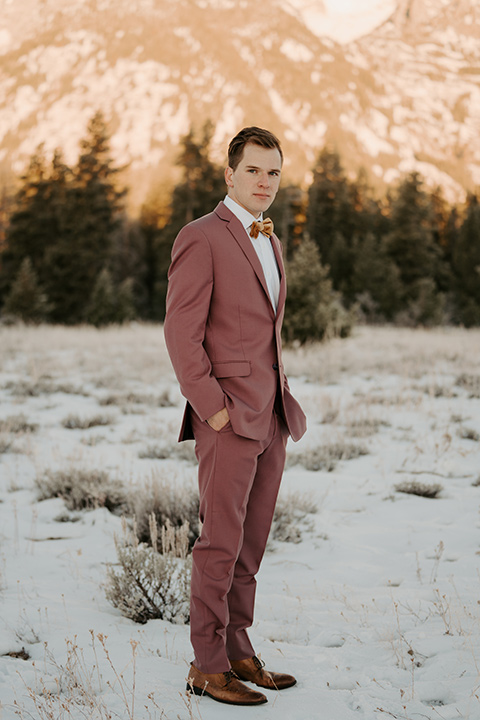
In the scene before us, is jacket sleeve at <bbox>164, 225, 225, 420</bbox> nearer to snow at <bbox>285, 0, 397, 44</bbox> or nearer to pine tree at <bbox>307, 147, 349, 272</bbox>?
pine tree at <bbox>307, 147, 349, 272</bbox>

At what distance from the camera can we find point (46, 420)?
26.0ft

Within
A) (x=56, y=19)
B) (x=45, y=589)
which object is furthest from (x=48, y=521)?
(x=56, y=19)

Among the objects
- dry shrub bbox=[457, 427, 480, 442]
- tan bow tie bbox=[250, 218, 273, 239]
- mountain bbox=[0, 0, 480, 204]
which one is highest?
mountain bbox=[0, 0, 480, 204]

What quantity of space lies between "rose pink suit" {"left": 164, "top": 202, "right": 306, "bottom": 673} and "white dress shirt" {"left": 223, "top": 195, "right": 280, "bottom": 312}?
59 mm

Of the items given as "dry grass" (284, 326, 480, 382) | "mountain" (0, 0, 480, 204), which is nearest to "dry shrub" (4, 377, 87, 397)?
"dry grass" (284, 326, 480, 382)

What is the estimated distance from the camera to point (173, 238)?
36.6m

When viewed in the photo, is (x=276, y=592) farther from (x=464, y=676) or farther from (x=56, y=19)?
(x=56, y=19)

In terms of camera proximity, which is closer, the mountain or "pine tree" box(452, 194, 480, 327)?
"pine tree" box(452, 194, 480, 327)

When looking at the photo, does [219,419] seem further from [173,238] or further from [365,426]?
[173,238]

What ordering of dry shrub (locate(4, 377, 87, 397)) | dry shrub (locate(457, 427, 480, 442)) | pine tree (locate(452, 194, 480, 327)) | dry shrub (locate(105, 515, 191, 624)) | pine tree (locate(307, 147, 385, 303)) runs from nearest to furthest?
dry shrub (locate(105, 515, 191, 624)), dry shrub (locate(457, 427, 480, 442)), dry shrub (locate(4, 377, 87, 397)), pine tree (locate(452, 194, 480, 327)), pine tree (locate(307, 147, 385, 303))

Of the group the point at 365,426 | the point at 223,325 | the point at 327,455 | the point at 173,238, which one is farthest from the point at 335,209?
the point at 223,325

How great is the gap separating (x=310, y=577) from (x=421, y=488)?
1750 millimetres

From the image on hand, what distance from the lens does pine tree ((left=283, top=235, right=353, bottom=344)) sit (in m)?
13.7

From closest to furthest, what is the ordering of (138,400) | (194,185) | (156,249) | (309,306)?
(138,400)
(309,306)
(194,185)
(156,249)
